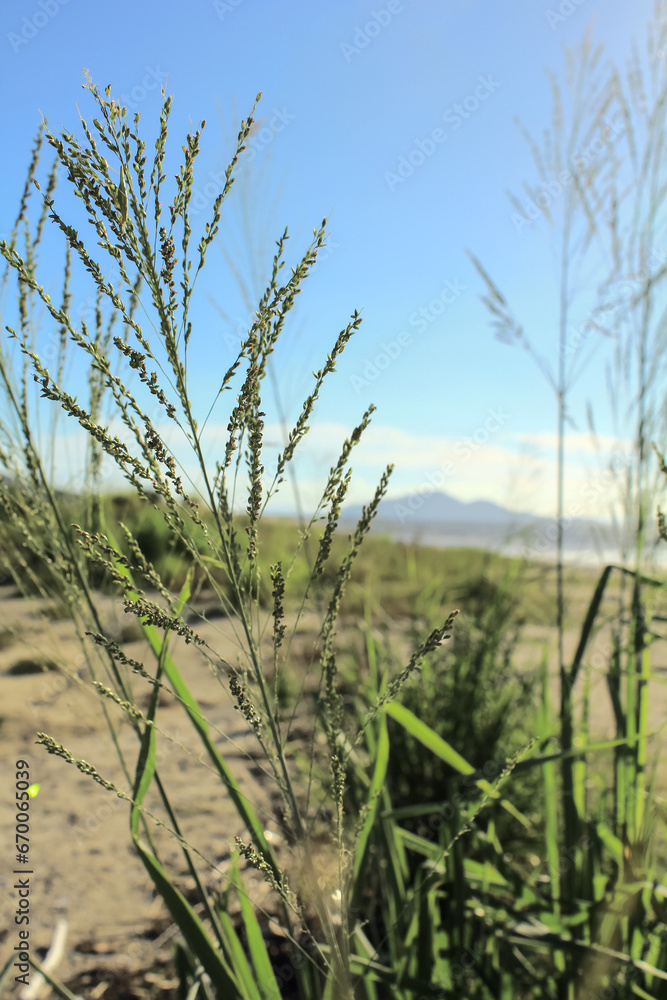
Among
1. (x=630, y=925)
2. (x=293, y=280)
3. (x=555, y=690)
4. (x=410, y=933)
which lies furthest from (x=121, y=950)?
(x=555, y=690)

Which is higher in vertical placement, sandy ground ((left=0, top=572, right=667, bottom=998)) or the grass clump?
the grass clump

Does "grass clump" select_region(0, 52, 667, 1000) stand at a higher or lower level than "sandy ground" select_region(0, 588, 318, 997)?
higher

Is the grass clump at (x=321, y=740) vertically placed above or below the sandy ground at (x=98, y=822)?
above

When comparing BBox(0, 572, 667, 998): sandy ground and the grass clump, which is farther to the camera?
BBox(0, 572, 667, 998): sandy ground

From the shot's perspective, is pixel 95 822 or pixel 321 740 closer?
pixel 95 822

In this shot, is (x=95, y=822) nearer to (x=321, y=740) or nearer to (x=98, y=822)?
(x=98, y=822)

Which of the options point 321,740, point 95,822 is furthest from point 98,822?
point 321,740

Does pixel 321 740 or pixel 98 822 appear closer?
pixel 98 822

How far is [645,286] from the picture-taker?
2.01m

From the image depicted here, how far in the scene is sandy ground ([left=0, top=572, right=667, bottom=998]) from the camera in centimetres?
184

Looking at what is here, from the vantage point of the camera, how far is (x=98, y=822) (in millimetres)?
2773

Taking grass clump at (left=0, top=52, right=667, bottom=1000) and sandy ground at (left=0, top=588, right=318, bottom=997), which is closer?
grass clump at (left=0, top=52, right=667, bottom=1000)

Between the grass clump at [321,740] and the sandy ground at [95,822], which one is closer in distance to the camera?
the grass clump at [321,740]

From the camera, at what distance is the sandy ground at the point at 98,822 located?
1844 mm
